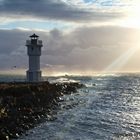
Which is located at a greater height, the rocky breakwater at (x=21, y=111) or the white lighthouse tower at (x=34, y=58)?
the white lighthouse tower at (x=34, y=58)

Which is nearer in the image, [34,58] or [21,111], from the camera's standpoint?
[21,111]

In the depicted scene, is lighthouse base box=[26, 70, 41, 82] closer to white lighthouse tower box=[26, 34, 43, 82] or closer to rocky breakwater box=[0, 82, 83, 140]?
white lighthouse tower box=[26, 34, 43, 82]

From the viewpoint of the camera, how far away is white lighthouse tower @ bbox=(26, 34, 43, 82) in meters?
71.6

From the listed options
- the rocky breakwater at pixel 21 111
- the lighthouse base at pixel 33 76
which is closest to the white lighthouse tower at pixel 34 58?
the lighthouse base at pixel 33 76

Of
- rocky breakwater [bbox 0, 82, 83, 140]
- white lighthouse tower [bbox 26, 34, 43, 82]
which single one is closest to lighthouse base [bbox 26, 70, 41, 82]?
white lighthouse tower [bbox 26, 34, 43, 82]

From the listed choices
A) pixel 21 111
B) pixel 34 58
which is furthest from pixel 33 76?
pixel 21 111

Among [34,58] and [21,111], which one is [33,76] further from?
[21,111]

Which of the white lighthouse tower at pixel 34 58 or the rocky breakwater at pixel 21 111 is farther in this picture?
the white lighthouse tower at pixel 34 58

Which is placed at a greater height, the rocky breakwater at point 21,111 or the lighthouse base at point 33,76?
the lighthouse base at point 33,76

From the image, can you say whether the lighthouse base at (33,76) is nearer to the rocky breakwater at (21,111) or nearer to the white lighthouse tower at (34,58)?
the white lighthouse tower at (34,58)

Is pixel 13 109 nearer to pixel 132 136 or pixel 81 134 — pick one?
pixel 81 134

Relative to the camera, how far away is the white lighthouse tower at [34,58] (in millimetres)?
71562

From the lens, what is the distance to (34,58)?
236 feet

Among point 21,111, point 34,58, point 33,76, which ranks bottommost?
point 21,111
